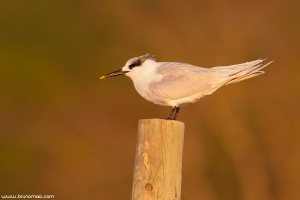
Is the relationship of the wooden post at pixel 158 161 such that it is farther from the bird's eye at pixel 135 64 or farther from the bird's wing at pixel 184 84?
the bird's eye at pixel 135 64

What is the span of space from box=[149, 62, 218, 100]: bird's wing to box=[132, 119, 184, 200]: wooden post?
896 mm

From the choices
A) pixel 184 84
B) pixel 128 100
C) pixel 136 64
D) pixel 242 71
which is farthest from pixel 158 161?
pixel 128 100

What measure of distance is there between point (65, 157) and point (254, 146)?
3139 millimetres

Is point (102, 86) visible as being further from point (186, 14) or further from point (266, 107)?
point (266, 107)

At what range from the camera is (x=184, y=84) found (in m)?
4.85

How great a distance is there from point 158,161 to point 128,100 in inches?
276

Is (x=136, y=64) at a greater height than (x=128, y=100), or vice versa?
(x=128, y=100)

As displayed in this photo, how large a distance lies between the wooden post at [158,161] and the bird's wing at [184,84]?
896mm

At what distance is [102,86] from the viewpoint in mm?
10906

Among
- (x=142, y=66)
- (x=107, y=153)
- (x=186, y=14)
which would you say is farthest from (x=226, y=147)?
(x=142, y=66)

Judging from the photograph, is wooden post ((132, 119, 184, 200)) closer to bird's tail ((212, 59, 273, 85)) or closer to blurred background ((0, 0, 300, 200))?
bird's tail ((212, 59, 273, 85))

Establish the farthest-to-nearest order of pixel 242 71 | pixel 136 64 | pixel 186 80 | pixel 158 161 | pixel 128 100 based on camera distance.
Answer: pixel 128 100, pixel 136 64, pixel 186 80, pixel 242 71, pixel 158 161

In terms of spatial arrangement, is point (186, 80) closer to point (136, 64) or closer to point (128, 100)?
point (136, 64)

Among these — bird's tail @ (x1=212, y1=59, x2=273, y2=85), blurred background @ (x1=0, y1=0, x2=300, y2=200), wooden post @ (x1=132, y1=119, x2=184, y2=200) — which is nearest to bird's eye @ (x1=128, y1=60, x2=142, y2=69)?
bird's tail @ (x1=212, y1=59, x2=273, y2=85)
